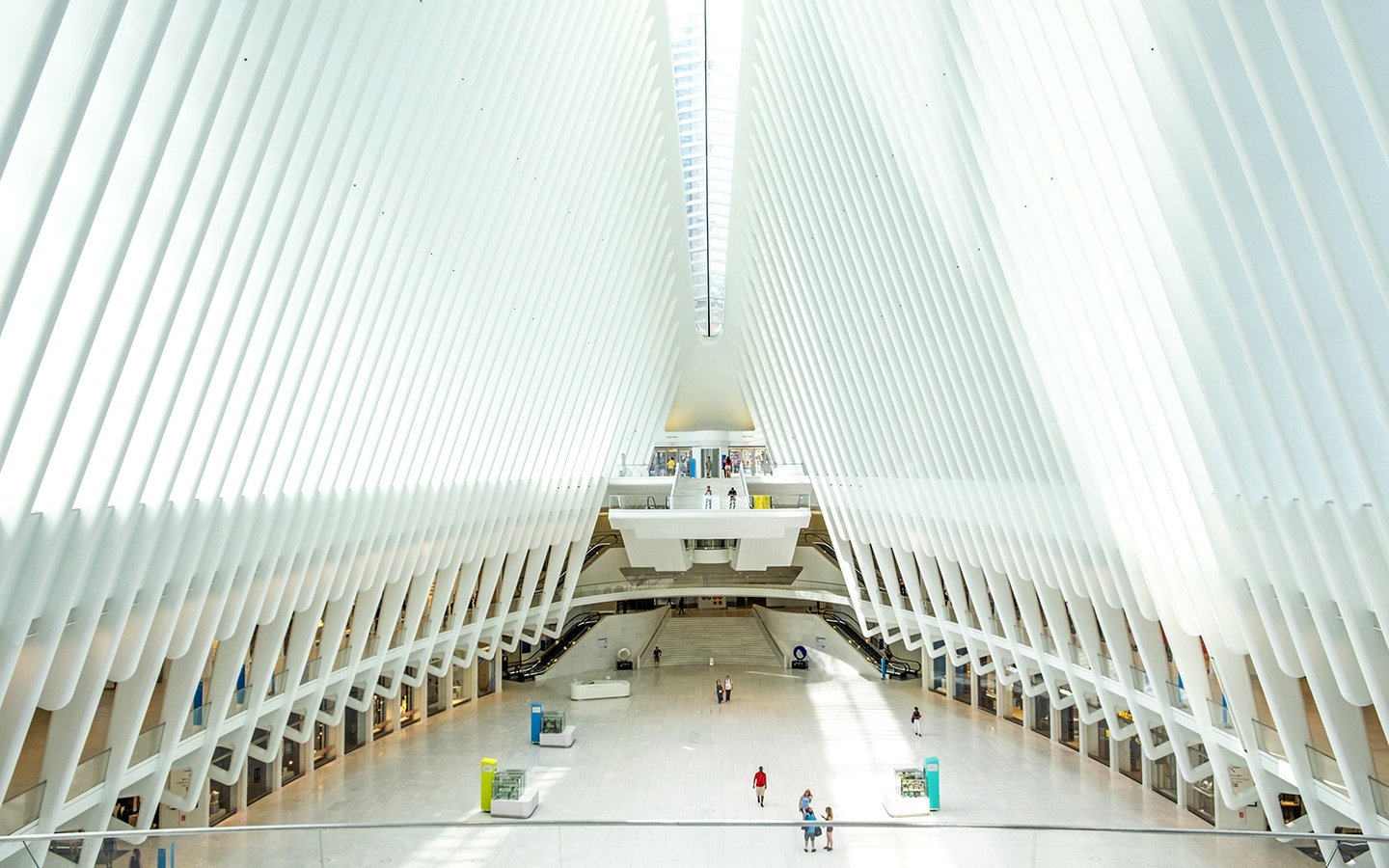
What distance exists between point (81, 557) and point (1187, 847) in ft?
34.8

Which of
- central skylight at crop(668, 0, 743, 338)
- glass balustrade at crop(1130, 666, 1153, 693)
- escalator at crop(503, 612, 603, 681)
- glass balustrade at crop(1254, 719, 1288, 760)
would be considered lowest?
glass balustrade at crop(1254, 719, 1288, 760)

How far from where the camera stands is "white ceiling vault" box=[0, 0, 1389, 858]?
288 inches

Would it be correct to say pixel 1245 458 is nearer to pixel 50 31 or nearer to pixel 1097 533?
pixel 1097 533

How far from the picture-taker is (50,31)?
607 centimetres

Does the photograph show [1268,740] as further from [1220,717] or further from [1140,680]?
[1140,680]

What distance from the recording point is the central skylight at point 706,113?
20109 millimetres

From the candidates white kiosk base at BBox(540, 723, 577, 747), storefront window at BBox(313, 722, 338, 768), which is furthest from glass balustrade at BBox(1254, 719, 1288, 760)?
storefront window at BBox(313, 722, 338, 768)

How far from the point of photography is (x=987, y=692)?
1059 inches

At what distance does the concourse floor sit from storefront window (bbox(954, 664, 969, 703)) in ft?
1.71

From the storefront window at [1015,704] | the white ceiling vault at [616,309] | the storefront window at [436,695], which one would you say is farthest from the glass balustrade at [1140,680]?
the storefront window at [436,695]

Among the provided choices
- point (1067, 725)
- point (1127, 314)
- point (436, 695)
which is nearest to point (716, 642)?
point (436, 695)

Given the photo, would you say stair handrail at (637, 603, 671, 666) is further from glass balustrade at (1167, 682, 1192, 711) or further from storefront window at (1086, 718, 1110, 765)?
glass balustrade at (1167, 682, 1192, 711)

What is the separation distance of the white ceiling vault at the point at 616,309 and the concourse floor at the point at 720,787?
2.07 m

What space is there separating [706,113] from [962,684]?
18.6 m
